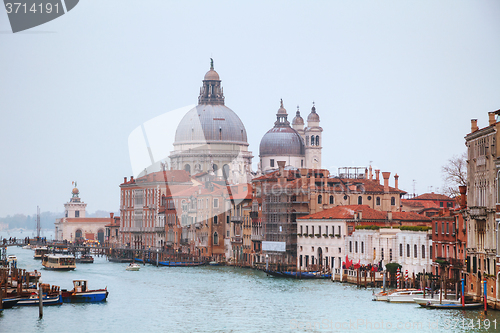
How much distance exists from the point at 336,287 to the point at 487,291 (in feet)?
48.8

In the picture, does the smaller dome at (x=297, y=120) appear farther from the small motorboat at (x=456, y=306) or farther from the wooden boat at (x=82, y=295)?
the small motorboat at (x=456, y=306)

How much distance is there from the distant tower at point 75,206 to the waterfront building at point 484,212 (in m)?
125

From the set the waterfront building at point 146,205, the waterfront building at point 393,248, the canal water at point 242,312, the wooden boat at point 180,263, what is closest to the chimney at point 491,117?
the canal water at point 242,312

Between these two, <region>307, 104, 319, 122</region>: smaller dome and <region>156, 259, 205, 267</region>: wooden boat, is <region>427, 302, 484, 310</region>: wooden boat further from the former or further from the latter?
<region>307, 104, 319, 122</region>: smaller dome

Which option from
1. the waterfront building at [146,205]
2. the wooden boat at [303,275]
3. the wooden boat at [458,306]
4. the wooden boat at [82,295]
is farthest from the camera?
the waterfront building at [146,205]

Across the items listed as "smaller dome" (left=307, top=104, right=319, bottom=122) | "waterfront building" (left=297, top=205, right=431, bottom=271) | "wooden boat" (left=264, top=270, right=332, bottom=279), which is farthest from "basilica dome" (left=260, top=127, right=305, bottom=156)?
"wooden boat" (left=264, top=270, right=332, bottom=279)

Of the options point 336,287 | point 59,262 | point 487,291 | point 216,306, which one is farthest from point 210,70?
point 487,291

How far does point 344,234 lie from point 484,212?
2239cm

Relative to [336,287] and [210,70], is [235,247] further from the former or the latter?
[210,70]

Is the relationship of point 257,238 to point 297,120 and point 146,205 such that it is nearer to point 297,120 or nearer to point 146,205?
point 146,205

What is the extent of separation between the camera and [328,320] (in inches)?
1494

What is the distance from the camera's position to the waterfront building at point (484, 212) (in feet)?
119

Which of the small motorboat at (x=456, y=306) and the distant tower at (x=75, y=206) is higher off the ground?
the distant tower at (x=75, y=206)

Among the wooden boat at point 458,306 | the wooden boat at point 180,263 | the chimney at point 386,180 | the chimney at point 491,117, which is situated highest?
Answer: the chimney at point 491,117
